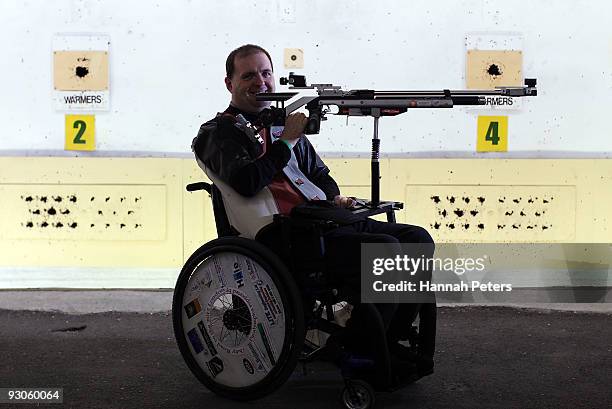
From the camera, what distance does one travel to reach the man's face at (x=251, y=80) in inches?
130

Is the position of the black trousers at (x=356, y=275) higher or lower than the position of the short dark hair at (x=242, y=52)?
lower

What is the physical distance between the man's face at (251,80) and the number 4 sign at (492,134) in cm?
210

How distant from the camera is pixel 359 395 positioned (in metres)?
3.06

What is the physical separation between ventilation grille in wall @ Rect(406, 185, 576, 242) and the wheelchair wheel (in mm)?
2202

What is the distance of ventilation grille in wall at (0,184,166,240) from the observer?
508 centimetres

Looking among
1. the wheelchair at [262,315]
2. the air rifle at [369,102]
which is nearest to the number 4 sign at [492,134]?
the air rifle at [369,102]

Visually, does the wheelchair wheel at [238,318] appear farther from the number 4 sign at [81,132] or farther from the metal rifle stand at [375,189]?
the number 4 sign at [81,132]

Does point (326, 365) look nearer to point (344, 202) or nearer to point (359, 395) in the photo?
point (359, 395)

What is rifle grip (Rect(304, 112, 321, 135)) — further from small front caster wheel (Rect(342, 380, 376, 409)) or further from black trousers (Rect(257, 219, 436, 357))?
small front caster wheel (Rect(342, 380, 376, 409))

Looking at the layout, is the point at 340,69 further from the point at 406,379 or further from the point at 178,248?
the point at 406,379

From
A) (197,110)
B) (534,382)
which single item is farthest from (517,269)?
(197,110)

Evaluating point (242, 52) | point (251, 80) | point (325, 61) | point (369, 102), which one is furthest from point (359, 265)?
point (325, 61)

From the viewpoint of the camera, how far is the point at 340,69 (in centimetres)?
505

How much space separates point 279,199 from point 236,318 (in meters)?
0.44
